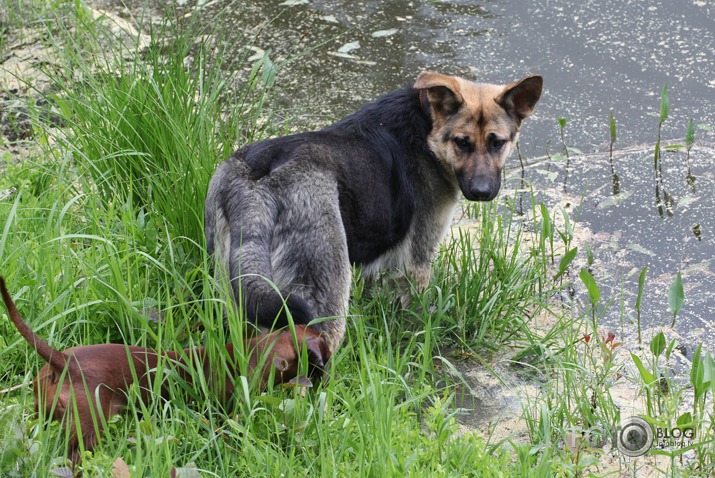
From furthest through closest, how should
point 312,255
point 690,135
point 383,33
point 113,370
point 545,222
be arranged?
1. point 383,33
2. point 690,135
3. point 545,222
4. point 312,255
5. point 113,370

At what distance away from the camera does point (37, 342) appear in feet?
8.90

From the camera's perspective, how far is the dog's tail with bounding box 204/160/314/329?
3.20m

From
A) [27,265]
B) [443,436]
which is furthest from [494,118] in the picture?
[27,265]

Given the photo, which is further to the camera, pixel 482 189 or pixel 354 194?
pixel 482 189

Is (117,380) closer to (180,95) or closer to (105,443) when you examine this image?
(105,443)

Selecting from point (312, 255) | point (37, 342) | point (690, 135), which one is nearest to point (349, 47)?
point (690, 135)

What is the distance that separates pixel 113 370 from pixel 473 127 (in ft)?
7.27

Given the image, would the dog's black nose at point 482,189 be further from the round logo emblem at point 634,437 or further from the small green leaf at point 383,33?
the small green leaf at point 383,33

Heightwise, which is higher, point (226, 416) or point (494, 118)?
point (494, 118)

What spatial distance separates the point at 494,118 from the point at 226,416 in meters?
2.14

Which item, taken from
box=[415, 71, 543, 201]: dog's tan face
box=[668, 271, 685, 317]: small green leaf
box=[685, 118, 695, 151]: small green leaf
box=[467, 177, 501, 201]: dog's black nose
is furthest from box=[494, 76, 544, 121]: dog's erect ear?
box=[668, 271, 685, 317]: small green leaf

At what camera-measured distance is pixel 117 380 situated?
9.74 feet

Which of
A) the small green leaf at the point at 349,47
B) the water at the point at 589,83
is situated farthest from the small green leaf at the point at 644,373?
the small green leaf at the point at 349,47

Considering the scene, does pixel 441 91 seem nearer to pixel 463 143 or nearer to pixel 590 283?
pixel 463 143
